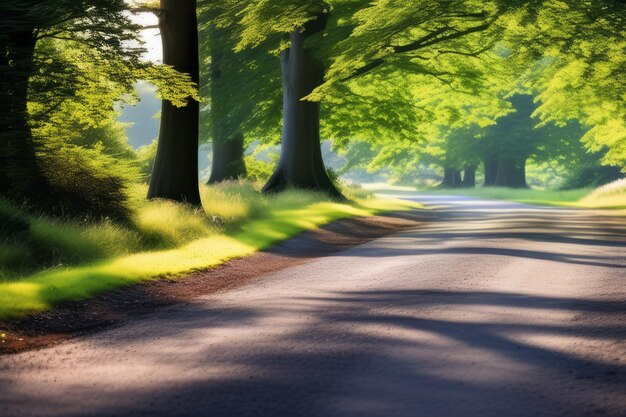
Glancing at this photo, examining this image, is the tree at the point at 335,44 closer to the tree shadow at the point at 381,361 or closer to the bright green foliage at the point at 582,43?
the bright green foliage at the point at 582,43

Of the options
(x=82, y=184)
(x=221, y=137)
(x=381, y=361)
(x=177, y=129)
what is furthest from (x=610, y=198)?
(x=381, y=361)

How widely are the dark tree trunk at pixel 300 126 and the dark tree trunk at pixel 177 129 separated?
12392mm

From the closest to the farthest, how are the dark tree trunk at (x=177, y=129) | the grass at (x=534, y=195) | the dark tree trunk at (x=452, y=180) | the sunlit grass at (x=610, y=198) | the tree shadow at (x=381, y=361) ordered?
the tree shadow at (x=381, y=361) < the dark tree trunk at (x=177, y=129) < the sunlit grass at (x=610, y=198) < the grass at (x=534, y=195) < the dark tree trunk at (x=452, y=180)

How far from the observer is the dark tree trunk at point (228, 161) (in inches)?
1679

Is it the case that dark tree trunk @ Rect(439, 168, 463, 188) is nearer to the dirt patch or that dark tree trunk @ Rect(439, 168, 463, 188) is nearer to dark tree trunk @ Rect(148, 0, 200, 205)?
the dirt patch

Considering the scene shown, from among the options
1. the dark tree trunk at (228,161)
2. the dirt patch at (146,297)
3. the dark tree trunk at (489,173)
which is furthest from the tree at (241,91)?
the dark tree trunk at (489,173)

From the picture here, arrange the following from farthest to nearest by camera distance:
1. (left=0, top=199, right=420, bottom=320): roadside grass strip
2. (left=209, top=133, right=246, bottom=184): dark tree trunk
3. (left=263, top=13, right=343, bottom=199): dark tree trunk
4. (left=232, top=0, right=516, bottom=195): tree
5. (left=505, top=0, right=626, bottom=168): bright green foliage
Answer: (left=209, top=133, right=246, bottom=184): dark tree trunk
(left=263, top=13, right=343, bottom=199): dark tree trunk
(left=232, top=0, right=516, bottom=195): tree
(left=505, top=0, right=626, bottom=168): bright green foliage
(left=0, top=199, right=420, bottom=320): roadside grass strip

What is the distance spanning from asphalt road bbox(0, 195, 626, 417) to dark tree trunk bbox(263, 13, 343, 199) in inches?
763

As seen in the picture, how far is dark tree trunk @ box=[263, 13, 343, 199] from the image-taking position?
32875 millimetres

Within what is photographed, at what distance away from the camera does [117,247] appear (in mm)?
14922

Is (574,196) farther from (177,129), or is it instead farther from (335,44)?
(177,129)

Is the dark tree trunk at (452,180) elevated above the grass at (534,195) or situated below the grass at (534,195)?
above

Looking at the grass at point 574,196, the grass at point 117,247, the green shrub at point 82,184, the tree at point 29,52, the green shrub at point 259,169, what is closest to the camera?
the grass at point 117,247

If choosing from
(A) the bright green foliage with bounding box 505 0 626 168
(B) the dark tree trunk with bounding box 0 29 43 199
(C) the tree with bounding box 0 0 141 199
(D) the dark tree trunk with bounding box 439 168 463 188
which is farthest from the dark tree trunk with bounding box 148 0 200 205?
(D) the dark tree trunk with bounding box 439 168 463 188
